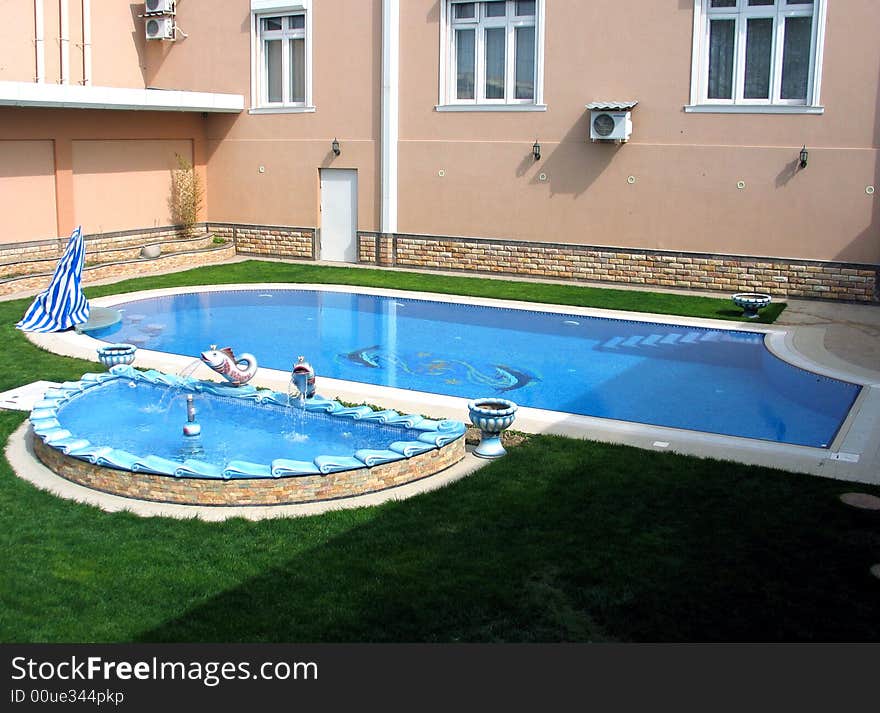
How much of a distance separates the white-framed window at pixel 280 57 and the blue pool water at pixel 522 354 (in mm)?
6213

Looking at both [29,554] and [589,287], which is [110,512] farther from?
[589,287]

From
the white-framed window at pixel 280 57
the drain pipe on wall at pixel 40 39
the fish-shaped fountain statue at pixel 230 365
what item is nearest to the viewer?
the fish-shaped fountain statue at pixel 230 365

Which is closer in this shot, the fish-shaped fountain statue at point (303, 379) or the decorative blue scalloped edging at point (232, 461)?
the decorative blue scalloped edging at point (232, 461)

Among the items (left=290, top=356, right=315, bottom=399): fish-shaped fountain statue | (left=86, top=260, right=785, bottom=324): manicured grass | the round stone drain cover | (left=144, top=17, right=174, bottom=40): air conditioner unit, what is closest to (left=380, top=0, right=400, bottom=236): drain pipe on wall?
(left=86, top=260, right=785, bottom=324): manicured grass

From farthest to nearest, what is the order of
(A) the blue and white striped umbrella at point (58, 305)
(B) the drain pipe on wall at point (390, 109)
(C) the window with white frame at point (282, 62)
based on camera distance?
(C) the window with white frame at point (282, 62), (B) the drain pipe on wall at point (390, 109), (A) the blue and white striped umbrella at point (58, 305)

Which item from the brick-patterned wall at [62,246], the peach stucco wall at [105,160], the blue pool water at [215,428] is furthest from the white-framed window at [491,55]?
the blue pool water at [215,428]

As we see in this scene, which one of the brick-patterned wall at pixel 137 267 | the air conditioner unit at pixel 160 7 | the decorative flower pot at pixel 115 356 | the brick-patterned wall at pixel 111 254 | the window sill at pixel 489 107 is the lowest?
the decorative flower pot at pixel 115 356

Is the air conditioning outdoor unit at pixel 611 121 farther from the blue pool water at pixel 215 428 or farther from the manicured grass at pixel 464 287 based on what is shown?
the blue pool water at pixel 215 428

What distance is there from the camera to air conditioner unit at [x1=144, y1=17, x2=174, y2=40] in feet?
81.8

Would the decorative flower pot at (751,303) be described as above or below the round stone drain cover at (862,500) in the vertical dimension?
above

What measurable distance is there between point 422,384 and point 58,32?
555 inches

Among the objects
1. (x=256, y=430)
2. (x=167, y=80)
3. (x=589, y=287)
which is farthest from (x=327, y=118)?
(x=256, y=430)

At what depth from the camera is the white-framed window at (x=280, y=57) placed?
2391cm

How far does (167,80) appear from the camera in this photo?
84.6 feet
